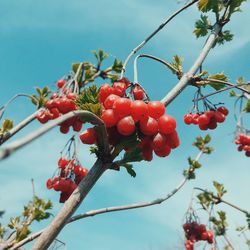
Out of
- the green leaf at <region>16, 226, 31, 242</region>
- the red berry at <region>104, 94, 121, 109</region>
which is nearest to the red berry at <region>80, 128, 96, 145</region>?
the red berry at <region>104, 94, 121, 109</region>

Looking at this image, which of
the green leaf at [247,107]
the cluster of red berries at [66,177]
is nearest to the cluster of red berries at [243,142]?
the green leaf at [247,107]

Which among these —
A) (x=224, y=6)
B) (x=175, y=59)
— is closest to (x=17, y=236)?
(x=175, y=59)

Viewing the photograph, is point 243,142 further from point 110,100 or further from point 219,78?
point 110,100

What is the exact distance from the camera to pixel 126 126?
1178 mm

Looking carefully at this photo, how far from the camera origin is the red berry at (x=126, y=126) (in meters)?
1.18

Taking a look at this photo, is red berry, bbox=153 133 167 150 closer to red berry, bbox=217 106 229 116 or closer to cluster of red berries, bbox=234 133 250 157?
red berry, bbox=217 106 229 116

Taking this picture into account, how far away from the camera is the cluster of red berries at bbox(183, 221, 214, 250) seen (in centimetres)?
641

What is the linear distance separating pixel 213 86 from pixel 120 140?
94 cm

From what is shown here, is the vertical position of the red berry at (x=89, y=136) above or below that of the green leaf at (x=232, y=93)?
below

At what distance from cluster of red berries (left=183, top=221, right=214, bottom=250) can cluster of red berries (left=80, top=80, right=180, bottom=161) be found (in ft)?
18.1

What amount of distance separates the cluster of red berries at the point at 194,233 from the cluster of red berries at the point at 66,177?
13.0 ft

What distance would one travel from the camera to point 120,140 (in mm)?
1234

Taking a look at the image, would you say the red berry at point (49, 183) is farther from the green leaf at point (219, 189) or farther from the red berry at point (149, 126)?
the green leaf at point (219, 189)

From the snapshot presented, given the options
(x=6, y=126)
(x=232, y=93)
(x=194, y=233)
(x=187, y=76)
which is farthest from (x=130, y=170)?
(x=194, y=233)
